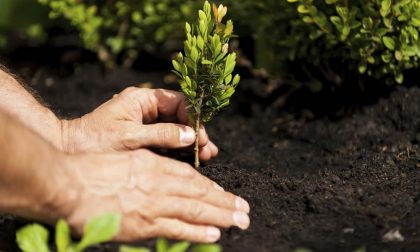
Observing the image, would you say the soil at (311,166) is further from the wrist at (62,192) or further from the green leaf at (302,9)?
the green leaf at (302,9)

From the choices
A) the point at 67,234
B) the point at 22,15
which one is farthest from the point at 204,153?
the point at 22,15

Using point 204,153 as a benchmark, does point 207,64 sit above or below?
above

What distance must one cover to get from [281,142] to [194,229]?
58.0 inches

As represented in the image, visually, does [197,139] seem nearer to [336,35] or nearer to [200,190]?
[200,190]

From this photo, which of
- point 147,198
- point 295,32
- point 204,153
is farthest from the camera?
point 295,32

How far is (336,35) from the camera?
10.8ft

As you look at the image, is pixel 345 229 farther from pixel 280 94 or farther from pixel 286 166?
pixel 280 94

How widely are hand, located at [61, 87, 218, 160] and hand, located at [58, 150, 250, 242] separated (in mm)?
384

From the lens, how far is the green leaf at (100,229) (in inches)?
75.5

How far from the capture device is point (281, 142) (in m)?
3.61

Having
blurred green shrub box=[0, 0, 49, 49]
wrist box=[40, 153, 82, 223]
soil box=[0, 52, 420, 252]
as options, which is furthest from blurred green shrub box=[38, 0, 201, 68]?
wrist box=[40, 153, 82, 223]

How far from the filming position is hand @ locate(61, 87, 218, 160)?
2674 mm

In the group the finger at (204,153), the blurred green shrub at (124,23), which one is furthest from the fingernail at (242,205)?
the blurred green shrub at (124,23)

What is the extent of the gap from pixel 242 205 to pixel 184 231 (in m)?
0.29
